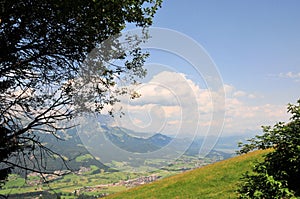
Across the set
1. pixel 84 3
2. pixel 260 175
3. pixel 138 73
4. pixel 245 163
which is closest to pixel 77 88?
pixel 138 73

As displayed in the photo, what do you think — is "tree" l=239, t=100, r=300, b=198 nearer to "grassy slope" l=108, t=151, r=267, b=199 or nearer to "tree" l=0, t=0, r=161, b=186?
"tree" l=0, t=0, r=161, b=186

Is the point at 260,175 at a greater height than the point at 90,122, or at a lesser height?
lesser

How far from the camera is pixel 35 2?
7879 millimetres

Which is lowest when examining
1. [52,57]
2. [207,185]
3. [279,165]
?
[207,185]

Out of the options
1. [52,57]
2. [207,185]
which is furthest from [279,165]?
[207,185]

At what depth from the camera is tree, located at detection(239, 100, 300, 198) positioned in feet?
28.6

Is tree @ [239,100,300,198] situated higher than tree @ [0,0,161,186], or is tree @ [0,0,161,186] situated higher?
tree @ [0,0,161,186]

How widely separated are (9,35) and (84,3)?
2.51 m

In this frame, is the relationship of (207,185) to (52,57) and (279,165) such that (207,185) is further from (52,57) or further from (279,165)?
(52,57)

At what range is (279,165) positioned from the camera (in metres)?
9.30

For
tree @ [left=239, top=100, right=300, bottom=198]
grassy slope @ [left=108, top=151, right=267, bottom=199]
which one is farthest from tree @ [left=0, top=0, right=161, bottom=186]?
grassy slope @ [left=108, top=151, right=267, bottom=199]

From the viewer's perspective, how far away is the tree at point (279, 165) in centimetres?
872

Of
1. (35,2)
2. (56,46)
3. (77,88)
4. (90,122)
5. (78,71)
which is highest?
(35,2)

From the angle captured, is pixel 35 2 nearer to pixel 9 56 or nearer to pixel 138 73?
pixel 9 56
